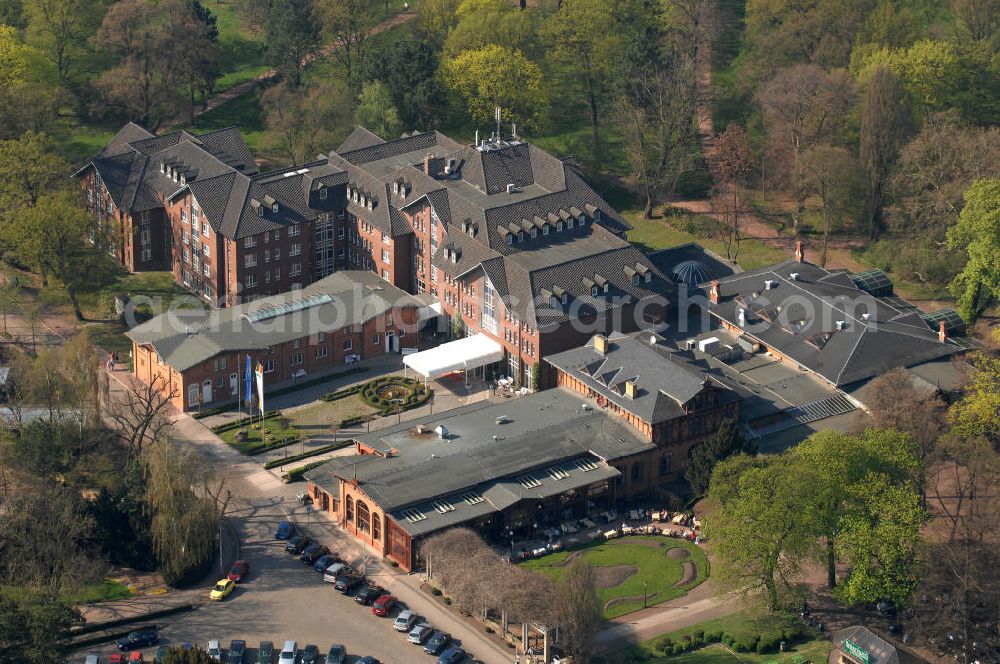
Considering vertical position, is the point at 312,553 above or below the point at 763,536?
below

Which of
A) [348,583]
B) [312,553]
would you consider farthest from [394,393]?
[348,583]

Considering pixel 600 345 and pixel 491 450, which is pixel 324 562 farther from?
pixel 600 345

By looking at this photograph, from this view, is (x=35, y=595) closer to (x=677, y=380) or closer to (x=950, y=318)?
(x=677, y=380)

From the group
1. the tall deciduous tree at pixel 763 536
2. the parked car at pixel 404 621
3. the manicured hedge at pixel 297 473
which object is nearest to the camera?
the parked car at pixel 404 621

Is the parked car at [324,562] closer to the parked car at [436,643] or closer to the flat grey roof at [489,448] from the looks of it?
the flat grey roof at [489,448]

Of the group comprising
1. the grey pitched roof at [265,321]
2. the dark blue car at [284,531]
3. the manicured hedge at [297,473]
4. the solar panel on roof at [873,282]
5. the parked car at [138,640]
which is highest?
the solar panel on roof at [873,282]

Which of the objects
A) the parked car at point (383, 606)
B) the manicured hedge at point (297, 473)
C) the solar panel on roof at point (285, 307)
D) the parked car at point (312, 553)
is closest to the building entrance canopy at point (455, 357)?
the solar panel on roof at point (285, 307)
